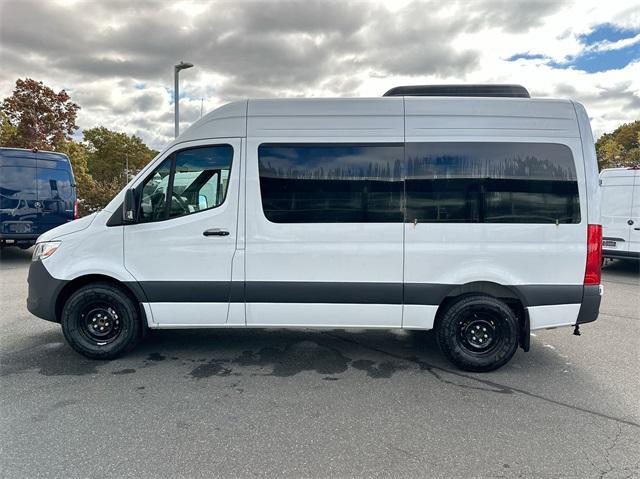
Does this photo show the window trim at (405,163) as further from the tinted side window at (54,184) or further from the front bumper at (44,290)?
the tinted side window at (54,184)

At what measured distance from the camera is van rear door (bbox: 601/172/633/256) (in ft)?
31.4

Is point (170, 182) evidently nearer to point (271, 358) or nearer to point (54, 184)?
point (271, 358)

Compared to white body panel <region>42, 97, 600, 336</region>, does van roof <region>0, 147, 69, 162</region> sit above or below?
above

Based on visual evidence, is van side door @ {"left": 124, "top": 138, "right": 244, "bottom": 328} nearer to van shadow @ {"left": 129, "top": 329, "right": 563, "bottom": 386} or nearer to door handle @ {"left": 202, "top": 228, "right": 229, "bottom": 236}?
door handle @ {"left": 202, "top": 228, "right": 229, "bottom": 236}

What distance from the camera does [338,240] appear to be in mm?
4086

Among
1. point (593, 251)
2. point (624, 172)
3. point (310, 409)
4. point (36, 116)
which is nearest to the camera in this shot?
point (310, 409)

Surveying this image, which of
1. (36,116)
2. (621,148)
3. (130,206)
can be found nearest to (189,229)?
(130,206)

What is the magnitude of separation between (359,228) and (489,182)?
1.36 meters

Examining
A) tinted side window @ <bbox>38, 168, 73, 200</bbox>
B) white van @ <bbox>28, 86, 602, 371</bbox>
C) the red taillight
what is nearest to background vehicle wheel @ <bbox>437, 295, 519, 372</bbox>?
white van @ <bbox>28, 86, 602, 371</bbox>

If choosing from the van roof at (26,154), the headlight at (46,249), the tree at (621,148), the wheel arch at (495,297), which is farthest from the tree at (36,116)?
the tree at (621,148)

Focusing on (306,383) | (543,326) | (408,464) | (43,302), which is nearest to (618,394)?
(543,326)

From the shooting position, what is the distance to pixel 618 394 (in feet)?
12.3

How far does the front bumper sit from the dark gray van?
6.34m

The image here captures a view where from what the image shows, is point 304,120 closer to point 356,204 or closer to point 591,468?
point 356,204
